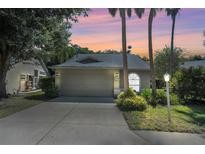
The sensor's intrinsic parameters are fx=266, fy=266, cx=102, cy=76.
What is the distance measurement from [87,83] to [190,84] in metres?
8.29

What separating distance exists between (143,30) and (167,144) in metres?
11.8

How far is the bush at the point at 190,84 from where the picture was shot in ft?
47.8

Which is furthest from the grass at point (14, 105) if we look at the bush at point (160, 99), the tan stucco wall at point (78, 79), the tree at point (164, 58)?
the tree at point (164, 58)

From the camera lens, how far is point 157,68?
37.2 m

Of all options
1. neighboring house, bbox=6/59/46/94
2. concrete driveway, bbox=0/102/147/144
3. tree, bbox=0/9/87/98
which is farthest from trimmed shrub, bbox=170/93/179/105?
neighboring house, bbox=6/59/46/94

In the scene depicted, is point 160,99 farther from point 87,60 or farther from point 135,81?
point 87,60

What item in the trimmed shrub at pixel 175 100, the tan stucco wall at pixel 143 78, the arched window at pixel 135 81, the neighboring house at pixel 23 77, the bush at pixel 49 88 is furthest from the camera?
the neighboring house at pixel 23 77

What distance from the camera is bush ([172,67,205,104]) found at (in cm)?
1458

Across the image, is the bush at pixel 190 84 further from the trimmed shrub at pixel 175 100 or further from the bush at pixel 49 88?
the bush at pixel 49 88

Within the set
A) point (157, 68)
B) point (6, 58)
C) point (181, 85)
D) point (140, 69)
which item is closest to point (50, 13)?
point (6, 58)

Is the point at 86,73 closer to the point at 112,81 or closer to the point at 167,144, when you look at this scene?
the point at 112,81

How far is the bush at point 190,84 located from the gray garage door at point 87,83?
20.9 ft

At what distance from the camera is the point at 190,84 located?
14727 mm

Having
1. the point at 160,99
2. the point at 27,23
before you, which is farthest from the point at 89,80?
the point at 27,23
